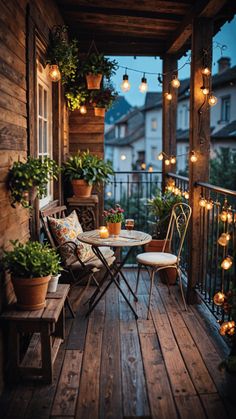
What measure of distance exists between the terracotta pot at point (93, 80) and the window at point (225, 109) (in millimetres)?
13277

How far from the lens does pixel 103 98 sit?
5.61 meters

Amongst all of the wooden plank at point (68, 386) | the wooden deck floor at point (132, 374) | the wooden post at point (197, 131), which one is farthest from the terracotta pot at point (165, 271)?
the wooden plank at point (68, 386)

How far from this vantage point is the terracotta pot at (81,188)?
5125 millimetres

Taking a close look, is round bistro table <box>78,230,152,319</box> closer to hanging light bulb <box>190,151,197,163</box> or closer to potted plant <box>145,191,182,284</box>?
hanging light bulb <box>190,151,197,163</box>

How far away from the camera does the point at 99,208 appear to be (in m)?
5.77

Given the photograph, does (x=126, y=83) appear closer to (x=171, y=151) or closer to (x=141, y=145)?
(x=171, y=151)

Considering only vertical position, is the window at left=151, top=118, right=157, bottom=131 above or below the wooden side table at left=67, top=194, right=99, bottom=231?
above

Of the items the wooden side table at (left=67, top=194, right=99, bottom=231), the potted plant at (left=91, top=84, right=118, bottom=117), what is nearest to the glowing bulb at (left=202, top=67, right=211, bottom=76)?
the potted plant at (left=91, top=84, right=118, bottom=117)

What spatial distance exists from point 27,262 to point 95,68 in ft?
10.4

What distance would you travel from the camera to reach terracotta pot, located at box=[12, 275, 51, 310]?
→ 2.79 metres

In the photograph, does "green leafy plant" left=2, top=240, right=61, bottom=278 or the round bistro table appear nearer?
"green leafy plant" left=2, top=240, right=61, bottom=278

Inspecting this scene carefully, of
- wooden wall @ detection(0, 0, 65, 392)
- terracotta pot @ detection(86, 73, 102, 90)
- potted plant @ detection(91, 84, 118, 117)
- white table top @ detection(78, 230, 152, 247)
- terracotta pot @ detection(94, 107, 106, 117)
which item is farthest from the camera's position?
terracotta pot @ detection(94, 107, 106, 117)

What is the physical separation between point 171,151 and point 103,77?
135 cm

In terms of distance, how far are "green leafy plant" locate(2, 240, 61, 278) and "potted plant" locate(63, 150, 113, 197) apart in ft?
7.45
